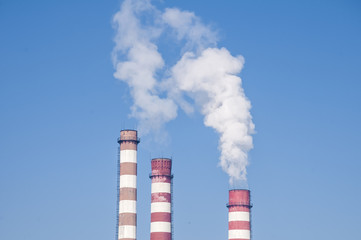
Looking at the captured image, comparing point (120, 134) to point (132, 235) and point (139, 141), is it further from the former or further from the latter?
point (132, 235)

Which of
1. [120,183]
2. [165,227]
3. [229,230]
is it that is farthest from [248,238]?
[120,183]

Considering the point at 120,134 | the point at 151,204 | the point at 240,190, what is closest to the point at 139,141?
the point at 120,134

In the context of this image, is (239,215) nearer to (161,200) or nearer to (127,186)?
(161,200)

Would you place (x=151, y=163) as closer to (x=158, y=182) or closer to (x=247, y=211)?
(x=158, y=182)

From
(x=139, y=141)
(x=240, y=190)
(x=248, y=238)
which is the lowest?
(x=248, y=238)

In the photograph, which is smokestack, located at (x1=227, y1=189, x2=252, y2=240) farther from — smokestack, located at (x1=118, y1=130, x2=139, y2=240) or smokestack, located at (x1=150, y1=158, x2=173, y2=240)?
smokestack, located at (x1=118, y1=130, x2=139, y2=240)

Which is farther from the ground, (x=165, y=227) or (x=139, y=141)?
(x=139, y=141)

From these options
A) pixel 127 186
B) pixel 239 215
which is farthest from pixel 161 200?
pixel 239 215

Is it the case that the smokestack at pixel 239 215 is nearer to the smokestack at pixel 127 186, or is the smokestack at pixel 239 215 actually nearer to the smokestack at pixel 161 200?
the smokestack at pixel 161 200

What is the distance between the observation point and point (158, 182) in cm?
6059

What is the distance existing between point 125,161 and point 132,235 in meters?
6.41

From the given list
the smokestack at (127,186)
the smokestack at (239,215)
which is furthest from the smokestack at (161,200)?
the smokestack at (239,215)

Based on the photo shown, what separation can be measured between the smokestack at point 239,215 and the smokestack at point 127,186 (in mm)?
8309

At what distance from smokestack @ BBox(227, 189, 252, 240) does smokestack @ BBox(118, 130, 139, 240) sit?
8.31m
